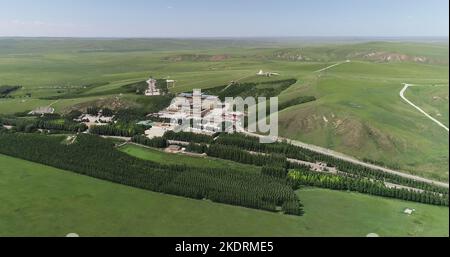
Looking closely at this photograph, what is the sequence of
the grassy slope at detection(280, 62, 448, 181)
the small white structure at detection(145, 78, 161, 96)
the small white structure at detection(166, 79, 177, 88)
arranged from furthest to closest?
the small white structure at detection(166, 79, 177, 88), the small white structure at detection(145, 78, 161, 96), the grassy slope at detection(280, 62, 448, 181)

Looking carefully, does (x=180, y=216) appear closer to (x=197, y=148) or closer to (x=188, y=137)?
(x=197, y=148)

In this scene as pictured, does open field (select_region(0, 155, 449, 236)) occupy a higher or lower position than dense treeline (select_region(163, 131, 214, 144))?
lower

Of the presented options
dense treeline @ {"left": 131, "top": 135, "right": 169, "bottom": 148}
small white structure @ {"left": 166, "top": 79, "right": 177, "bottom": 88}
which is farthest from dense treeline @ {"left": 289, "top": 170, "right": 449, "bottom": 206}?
small white structure @ {"left": 166, "top": 79, "right": 177, "bottom": 88}

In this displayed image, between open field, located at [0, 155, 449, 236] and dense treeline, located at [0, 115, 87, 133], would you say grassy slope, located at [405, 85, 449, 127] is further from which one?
dense treeline, located at [0, 115, 87, 133]

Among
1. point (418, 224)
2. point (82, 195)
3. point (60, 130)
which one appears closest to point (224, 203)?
point (82, 195)

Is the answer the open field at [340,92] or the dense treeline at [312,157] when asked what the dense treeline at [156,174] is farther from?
the open field at [340,92]

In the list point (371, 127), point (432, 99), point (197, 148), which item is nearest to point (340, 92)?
point (432, 99)
